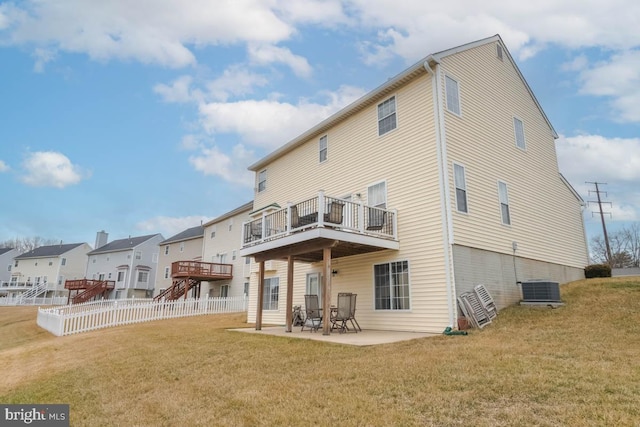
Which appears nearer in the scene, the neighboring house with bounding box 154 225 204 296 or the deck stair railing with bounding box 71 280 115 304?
the neighboring house with bounding box 154 225 204 296

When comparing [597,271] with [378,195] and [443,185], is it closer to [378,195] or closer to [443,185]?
[443,185]

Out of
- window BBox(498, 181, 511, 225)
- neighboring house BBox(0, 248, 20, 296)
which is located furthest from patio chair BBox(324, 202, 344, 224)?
neighboring house BBox(0, 248, 20, 296)

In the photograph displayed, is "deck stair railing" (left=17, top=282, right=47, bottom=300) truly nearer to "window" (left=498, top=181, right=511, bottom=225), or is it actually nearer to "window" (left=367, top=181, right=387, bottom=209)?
"window" (left=367, top=181, right=387, bottom=209)

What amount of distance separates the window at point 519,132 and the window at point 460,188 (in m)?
4.69

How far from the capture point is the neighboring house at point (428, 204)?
10.5 meters

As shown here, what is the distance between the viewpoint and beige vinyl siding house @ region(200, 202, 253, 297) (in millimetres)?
25938

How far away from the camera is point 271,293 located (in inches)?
666

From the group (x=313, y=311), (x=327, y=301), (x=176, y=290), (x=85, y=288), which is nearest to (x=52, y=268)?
(x=85, y=288)

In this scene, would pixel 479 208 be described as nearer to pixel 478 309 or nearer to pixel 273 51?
pixel 478 309

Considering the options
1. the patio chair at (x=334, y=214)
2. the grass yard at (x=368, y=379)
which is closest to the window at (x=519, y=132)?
the grass yard at (x=368, y=379)

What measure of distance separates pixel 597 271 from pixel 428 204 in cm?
997

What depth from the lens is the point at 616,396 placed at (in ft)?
12.9

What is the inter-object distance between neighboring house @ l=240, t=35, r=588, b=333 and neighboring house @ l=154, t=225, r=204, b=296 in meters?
19.5

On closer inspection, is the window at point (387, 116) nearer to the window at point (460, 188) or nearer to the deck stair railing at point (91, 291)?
the window at point (460, 188)
